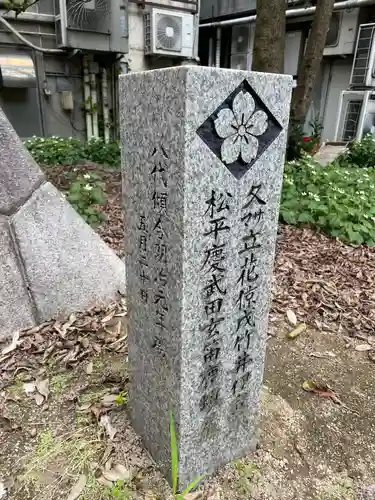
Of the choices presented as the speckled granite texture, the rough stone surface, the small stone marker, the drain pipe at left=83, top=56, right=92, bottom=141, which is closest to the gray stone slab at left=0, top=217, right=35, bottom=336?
the speckled granite texture

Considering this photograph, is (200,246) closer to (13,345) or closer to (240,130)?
(240,130)

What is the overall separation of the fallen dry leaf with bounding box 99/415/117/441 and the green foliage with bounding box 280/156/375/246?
11.1 ft

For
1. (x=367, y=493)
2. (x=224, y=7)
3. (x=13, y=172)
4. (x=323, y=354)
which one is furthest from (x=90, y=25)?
(x=367, y=493)

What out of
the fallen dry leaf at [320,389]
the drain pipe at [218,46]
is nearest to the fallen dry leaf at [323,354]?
the fallen dry leaf at [320,389]

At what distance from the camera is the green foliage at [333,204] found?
176 inches

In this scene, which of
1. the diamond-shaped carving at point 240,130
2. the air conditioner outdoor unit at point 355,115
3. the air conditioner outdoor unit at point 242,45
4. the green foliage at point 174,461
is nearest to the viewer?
the diamond-shaped carving at point 240,130

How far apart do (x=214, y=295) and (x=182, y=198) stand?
0.43 m

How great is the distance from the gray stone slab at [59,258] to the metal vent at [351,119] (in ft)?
27.1

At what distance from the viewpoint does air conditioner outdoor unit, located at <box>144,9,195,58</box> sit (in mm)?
8930

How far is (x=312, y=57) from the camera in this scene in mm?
6277

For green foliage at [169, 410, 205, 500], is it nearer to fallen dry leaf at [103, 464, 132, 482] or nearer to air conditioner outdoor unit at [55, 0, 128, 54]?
fallen dry leaf at [103, 464, 132, 482]

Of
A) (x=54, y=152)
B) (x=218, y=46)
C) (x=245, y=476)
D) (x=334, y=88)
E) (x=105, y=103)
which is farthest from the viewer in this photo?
(x=218, y=46)

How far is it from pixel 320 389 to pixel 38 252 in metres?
2.04

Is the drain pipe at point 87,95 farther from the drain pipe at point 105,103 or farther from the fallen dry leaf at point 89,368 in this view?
the fallen dry leaf at point 89,368
